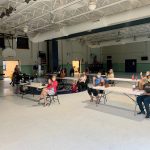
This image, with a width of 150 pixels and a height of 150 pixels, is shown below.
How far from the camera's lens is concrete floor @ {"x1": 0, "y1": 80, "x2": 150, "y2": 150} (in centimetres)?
346

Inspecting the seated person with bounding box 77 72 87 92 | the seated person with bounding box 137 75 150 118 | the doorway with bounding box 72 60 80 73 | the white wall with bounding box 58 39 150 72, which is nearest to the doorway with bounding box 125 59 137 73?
the white wall with bounding box 58 39 150 72

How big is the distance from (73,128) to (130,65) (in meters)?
19.1

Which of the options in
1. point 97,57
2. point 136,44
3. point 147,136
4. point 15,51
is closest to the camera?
point 147,136

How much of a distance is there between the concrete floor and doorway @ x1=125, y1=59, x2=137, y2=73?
53.5 feet

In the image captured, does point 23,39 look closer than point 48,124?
No

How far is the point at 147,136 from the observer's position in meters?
3.78

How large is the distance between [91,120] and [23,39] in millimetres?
12727

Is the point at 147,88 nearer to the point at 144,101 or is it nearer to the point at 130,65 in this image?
the point at 144,101

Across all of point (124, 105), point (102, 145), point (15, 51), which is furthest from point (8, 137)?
point (15, 51)

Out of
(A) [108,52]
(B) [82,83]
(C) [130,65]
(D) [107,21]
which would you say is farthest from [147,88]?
(A) [108,52]

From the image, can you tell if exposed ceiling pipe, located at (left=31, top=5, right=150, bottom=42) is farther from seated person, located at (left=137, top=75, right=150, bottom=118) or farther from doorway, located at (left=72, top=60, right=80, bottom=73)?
doorway, located at (left=72, top=60, right=80, bottom=73)

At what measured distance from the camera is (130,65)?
72.7 feet

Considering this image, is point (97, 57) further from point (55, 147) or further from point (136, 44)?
point (55, 147)

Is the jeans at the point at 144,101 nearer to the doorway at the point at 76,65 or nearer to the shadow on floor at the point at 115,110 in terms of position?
the shadow on floor at the point at 115,110
